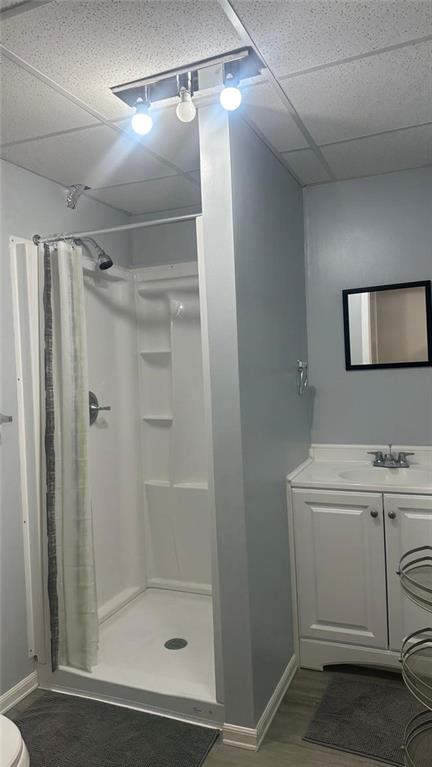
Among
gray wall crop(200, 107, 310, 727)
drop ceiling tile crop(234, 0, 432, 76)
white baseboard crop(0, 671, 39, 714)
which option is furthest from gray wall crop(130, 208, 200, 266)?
white baseboard crop(0, 671, 39, 714)

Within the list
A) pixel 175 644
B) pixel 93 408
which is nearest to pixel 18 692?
pixel 175 644

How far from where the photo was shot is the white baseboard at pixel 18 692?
89.1 inches

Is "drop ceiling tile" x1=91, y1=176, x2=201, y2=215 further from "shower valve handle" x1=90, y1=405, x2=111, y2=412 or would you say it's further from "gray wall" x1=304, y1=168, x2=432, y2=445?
"shower valve handle" x1=90, y1=405, x2=111, y2=412

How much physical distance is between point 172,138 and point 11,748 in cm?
216

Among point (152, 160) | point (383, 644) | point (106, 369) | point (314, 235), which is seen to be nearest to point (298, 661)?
point (383, 644)

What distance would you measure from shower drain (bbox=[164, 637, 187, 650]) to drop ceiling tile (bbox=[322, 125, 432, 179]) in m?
2.46

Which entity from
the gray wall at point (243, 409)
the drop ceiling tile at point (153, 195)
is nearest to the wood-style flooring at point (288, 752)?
the gray wall at point (243, 409)

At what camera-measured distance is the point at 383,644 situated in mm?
2383

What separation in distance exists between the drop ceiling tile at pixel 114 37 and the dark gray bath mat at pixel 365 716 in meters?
2.43

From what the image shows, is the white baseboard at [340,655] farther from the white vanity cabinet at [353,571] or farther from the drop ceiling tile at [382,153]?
the drop ceiling tile at [382,153]

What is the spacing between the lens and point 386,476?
103 inches

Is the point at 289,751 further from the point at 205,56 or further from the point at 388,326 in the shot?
the point at 205,56

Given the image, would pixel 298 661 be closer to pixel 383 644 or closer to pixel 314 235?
pixel 383 644

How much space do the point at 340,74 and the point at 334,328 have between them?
4.62 feet
